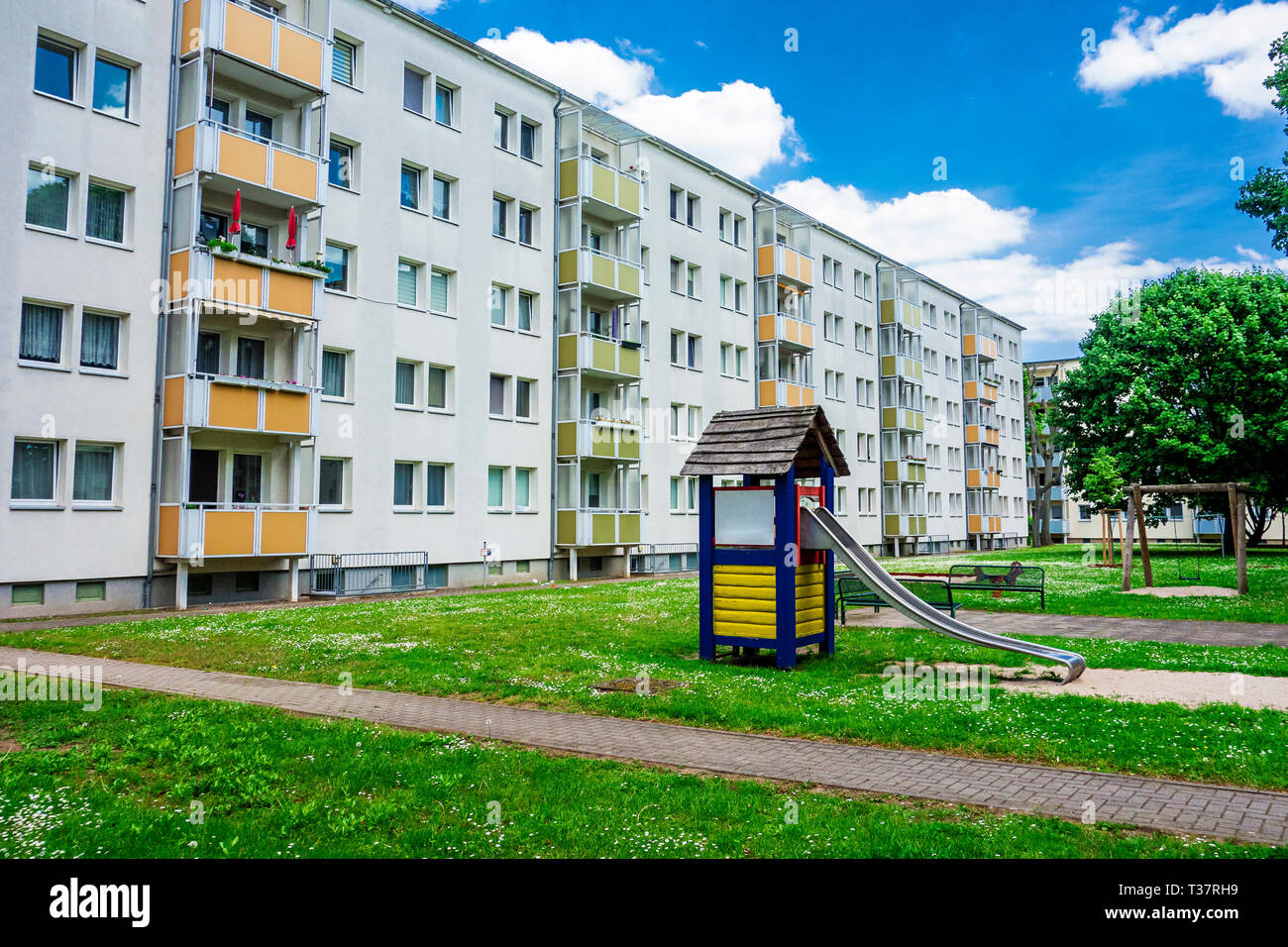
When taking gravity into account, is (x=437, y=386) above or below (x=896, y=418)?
below

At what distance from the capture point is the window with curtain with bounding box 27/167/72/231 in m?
21.2

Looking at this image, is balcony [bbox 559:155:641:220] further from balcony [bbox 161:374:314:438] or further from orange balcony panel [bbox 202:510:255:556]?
orange balcony panel [bbox 202:510:255:556]

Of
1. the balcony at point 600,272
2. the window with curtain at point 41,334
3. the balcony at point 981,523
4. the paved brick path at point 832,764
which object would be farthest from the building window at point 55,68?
the balcony at point 981,523

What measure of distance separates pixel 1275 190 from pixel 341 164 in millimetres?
24945

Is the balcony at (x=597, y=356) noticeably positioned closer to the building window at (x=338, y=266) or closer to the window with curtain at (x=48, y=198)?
the building window at (x=338, y=266)

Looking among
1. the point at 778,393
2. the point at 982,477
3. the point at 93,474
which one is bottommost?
the point at 93,474

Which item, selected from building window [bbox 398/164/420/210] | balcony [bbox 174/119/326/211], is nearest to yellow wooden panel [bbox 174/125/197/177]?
balcony [bbox 174/119/326/211]

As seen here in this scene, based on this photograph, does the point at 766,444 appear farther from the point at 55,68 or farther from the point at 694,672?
the point at 55,68

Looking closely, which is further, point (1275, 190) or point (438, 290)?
point (438, 290)

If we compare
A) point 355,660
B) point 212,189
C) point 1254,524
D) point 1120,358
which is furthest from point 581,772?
point 1254,524

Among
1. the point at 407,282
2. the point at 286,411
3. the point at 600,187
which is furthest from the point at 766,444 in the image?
the point at 600,187

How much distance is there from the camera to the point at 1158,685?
10906 mm

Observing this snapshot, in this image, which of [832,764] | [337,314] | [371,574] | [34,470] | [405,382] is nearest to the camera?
[832,764]

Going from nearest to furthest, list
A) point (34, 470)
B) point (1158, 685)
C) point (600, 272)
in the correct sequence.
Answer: point (1158, 685), point (34, 470), point (600, 272)
